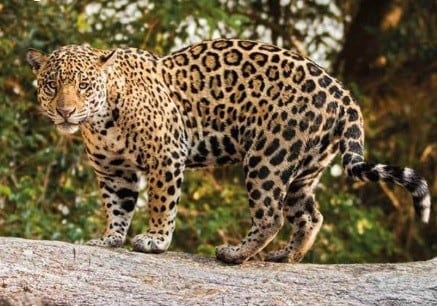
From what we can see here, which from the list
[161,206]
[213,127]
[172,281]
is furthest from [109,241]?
[172,281]

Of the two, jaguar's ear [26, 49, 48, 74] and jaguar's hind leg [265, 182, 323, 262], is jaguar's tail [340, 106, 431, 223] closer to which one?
jaguar's hind leg [265, 182, 323, 262]

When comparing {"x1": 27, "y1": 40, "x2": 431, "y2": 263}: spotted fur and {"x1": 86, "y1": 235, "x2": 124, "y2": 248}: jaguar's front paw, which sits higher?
{"x1": 27, "y1": 40, "x2": 431, "y2": 263}: spotted fur

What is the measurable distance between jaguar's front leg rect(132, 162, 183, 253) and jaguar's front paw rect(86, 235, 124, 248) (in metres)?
0.29

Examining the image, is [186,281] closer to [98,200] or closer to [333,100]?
[333,100]

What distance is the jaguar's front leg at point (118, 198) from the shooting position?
11219mm

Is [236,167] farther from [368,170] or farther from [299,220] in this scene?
[368,170]

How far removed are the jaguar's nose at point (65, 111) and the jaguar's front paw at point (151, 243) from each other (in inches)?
41.9

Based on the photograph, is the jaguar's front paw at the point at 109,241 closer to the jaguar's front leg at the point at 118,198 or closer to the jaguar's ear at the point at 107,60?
the jaguar's front leg at the point at 118,198

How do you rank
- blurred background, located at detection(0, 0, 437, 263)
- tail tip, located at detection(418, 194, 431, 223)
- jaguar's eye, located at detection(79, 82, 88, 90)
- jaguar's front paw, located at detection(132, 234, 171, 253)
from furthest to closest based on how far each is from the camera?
blurred background, located at detection(0, 0, 437, 263) → jaguar's front paw, located at detection(132, 234, 171, 253) → jaguar's eye, located at detection(79, 82, 88, 90) → tail tip, located at detection(418, 194, 431, 223)

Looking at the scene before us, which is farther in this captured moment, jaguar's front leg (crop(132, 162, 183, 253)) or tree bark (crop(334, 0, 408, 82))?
tree bark (crop(334, 0, 408, 82))

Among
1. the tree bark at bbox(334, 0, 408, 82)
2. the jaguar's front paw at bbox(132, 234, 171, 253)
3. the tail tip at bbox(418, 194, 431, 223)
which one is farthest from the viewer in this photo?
the tree bark at bbox(334, 0, 408, 82)

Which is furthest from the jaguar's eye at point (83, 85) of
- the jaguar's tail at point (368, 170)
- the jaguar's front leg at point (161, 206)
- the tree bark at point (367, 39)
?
the tree bark at point (367, 39)

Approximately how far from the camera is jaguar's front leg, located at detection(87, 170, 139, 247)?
11219 mm

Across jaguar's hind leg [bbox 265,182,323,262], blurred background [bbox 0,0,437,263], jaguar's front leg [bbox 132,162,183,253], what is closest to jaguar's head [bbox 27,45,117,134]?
jaguar's front leg [bbox 132,162,183,253]
